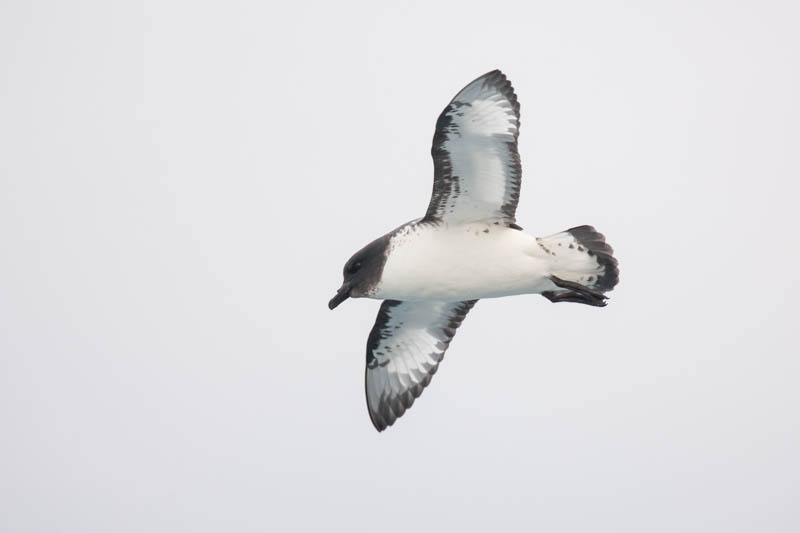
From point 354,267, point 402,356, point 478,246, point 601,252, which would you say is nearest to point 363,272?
point 354,267

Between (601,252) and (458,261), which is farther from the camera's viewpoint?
(601,252)

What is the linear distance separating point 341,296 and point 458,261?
1.26 metres

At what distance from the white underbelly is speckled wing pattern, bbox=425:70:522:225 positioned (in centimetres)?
18

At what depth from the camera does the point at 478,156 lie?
12.4 metres

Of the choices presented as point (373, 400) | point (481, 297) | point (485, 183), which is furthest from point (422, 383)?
point (485, 183)

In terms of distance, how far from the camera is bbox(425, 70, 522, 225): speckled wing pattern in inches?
475

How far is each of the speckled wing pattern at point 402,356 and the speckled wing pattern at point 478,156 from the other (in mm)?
1889

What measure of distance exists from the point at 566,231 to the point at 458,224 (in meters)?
1.11

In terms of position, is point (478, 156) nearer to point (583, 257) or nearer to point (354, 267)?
point (583, 257)

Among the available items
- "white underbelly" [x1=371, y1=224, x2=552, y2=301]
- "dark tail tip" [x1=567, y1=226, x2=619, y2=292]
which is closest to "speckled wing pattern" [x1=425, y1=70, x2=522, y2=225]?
"white underbelly" [x1=371, y1=224, x2=552, y2=301]

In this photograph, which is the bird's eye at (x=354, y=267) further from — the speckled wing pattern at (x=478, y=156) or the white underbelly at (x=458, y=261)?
the speckled wing pattern at (x=478, y=156)

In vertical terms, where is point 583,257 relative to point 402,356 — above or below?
above

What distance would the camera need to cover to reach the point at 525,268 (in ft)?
41.6

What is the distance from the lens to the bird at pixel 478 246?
40.3ft
